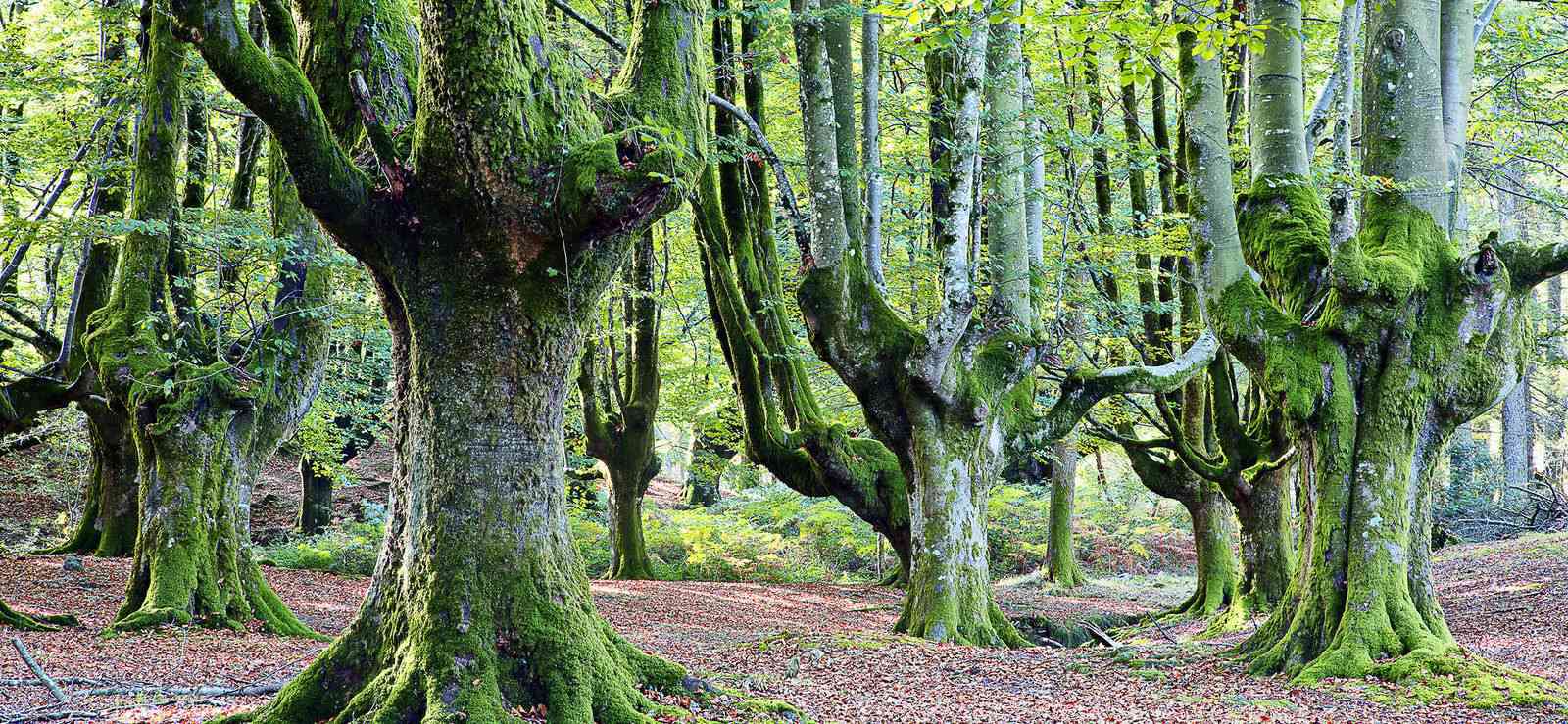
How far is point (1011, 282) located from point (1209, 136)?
231 centimetres

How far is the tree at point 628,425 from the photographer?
17.4 metres

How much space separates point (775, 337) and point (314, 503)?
43.9ft

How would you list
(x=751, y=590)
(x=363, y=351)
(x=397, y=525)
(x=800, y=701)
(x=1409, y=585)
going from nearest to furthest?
(x=397, y=525)
(x=800, y=701)
(x=1409, y=585)
(x=751, y=590)
(x=363, y=351)

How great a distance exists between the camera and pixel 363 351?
765 inches

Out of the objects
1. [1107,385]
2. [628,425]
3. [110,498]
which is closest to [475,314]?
[1107,385]

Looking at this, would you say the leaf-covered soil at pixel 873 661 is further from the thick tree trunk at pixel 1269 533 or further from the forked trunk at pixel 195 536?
the thick tree trunk at pixel 1269 533

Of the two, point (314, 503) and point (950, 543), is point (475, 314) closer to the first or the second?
point (950, 543)

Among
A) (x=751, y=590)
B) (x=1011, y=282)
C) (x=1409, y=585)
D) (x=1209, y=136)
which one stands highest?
(x=1209, y=136)

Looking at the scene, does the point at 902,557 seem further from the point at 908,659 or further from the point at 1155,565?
the point at 1155,565

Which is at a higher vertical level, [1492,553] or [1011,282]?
[1011,282]

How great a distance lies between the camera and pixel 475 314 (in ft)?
16.0

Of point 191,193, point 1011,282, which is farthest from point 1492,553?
point 191,193

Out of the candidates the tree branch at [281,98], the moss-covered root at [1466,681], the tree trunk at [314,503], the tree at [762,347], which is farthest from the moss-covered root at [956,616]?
the tree trunk at [314,503]

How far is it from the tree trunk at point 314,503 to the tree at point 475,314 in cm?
1715
